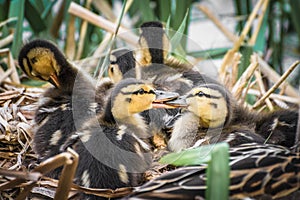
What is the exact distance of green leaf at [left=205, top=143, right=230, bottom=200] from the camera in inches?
55.8

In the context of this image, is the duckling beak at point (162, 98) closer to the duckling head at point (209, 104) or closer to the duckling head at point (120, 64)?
the duckling head at point (209, 104)

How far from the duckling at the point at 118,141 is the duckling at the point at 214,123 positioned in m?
0.08

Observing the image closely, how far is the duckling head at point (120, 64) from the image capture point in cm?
243

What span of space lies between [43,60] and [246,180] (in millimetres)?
957

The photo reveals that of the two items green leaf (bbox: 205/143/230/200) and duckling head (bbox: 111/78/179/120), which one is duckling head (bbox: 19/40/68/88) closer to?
duckling head (bbox: 111/78/179/120)

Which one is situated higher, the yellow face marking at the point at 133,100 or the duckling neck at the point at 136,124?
the yellow face marking at the point at 133,100

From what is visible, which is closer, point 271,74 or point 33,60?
point 33,60

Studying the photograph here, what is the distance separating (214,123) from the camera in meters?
2.11

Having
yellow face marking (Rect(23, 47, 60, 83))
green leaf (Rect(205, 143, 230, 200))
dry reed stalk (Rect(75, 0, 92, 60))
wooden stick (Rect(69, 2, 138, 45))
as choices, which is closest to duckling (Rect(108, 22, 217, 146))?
yellow face marking (Rect(23, 47, 60, 83))

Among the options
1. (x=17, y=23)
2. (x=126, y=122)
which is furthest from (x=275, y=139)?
(x=17, y=23)

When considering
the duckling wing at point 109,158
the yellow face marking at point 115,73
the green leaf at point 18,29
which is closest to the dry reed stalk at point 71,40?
the green leaf at point 18,29

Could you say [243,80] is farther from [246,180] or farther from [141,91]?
[246,180]

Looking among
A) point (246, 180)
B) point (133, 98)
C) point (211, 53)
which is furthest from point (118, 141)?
point (211, 53)

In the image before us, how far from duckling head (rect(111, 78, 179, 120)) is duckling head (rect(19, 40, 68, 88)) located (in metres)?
0.32
